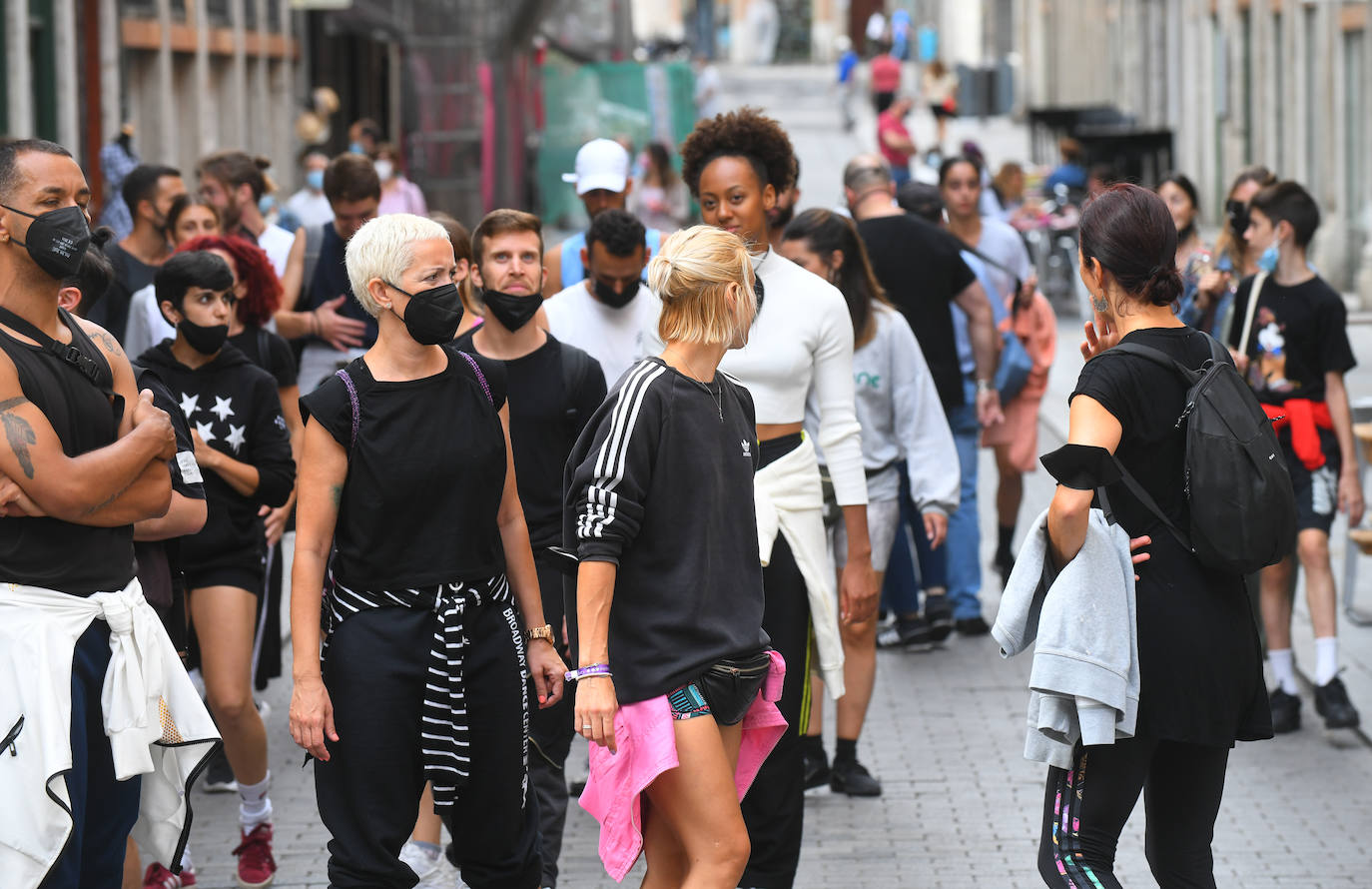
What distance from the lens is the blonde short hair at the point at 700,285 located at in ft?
13.2

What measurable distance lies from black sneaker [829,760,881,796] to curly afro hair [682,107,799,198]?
2.03 m

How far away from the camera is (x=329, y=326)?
25.1ft

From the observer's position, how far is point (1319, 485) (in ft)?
23.0

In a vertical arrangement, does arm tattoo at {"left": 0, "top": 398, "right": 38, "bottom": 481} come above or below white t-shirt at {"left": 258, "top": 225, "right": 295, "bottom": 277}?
below

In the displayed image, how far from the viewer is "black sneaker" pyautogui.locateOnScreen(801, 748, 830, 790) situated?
21.2 ft

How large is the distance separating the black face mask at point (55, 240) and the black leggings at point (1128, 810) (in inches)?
90.7

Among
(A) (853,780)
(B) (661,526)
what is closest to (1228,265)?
(A) (853,780)

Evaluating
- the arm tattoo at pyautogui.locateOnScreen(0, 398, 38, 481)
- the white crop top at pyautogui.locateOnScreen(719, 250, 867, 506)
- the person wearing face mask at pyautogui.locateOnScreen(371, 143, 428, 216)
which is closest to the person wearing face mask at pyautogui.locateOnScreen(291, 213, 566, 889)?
the arm tattoo at pyautogui.locateOnScreen(0, 398, 38, 481)

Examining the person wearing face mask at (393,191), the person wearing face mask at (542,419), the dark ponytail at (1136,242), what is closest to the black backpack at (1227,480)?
the dark ponytail at (1136,242)

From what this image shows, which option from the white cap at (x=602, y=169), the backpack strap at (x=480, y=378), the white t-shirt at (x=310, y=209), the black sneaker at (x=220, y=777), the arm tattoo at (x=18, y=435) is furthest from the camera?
the white t-shirt at (x=310, y=209)

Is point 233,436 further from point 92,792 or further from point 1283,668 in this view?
point 1283,668

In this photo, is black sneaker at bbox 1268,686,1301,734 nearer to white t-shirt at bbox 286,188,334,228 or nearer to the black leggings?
the black leggings

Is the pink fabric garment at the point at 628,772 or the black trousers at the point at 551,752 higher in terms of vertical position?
the pink fabric garment at the point at 628,772

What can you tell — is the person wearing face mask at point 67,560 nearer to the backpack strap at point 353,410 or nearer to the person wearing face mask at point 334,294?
the backpack strap at point 353,410
